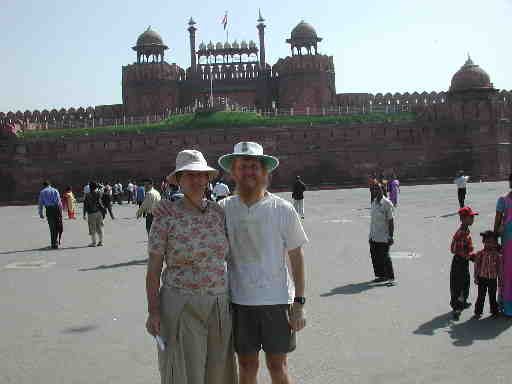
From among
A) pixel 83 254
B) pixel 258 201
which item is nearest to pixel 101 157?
pixel 83 254

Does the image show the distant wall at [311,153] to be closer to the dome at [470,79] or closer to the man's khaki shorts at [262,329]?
the dome at [470,79]

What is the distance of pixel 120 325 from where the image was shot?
530cm

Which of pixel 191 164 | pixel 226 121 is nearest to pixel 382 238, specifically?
pixel 191 164

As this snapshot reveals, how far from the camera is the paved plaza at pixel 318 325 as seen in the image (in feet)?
13.5

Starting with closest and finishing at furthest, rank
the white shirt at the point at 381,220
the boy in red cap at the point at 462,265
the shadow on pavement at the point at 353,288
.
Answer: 1. the boy in red cap at the point at 462,265
2. the shadow on pavement at the point at 353,288
3. the white shirt at the point at 381,220

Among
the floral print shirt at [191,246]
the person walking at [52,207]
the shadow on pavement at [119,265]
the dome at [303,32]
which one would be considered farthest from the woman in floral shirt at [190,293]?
the dome at [303,32]

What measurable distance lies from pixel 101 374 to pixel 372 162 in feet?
102

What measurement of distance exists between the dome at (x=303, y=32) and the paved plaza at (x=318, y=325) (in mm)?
34574

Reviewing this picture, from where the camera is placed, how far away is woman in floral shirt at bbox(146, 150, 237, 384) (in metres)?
3.05

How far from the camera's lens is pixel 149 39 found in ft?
142

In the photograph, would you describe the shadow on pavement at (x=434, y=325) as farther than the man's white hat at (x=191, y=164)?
Yes

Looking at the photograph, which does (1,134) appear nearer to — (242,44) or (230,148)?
(230,148)

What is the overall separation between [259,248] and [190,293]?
15.0 inches

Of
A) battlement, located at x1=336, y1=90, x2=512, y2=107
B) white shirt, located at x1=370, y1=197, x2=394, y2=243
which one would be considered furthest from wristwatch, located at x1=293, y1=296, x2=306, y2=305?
battlement, located at x1=336, y1=90, x2=512, y2=107
